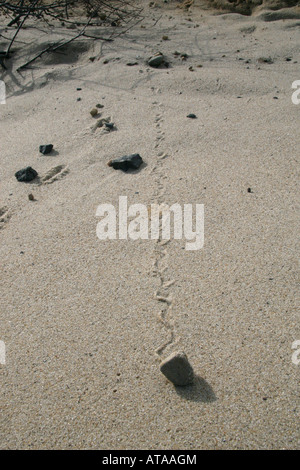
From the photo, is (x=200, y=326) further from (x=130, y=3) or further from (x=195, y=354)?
(x=130, y=3)

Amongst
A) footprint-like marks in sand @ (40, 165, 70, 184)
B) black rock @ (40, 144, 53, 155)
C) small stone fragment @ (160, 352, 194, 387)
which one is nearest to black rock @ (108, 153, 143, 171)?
footprint-like marks in sand @ (40, 165, 70, 184)

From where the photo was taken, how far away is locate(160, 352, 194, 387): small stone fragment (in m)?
1.14

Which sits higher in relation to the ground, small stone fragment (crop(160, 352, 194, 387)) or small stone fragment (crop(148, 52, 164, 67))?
small stone fragment (crop(148, 52, 164, 67))

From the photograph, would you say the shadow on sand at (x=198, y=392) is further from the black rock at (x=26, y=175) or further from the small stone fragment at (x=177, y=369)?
the black rock at (x=26, y=175)

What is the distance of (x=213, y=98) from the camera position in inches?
104

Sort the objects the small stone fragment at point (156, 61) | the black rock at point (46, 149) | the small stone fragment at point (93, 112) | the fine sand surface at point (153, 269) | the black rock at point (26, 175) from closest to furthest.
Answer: the fine sand surface at point (153, 269), the black rock at point (26, 175), the black rock at point (46, 149), the small stone fragment at point (93, 112), the small stone fragment at point (156, 61)

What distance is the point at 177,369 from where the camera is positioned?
1.14 metres

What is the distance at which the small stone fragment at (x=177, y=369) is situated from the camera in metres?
1.14

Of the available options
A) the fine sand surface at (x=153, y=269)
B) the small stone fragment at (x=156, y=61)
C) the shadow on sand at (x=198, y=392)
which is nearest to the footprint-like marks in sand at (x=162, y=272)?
the fine sand surface at (x=153, y=269)

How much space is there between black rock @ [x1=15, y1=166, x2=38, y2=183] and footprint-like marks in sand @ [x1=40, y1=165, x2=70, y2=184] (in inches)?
2.1

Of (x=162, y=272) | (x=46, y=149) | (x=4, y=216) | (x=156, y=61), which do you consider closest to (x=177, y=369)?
(x=162, y=272)

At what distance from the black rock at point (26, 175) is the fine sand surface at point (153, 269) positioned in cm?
4

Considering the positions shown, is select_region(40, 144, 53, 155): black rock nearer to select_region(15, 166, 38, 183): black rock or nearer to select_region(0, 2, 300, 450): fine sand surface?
select_region(0, 2, 300, 450): fine sand surface
